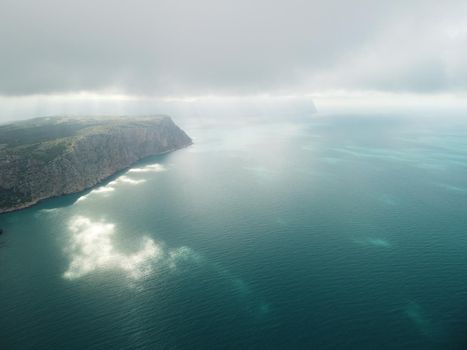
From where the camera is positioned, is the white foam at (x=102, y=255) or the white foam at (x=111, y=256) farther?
the white foam at (x=102, y=255)

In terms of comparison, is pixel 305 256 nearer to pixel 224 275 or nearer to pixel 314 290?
pixel 314 290

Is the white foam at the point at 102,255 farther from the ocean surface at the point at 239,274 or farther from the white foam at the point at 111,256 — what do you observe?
the ocean surface at the point at 239,274

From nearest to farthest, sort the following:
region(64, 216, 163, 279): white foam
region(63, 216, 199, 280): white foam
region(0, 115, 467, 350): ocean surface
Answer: region(0, 115, 467, 350): ocean surface
region(63, 216, 199, 280): white foam
region(64, 216, 163, 279): white foam

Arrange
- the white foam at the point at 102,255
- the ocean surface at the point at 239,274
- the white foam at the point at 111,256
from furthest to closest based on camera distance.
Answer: the white foam at the point at 102,255 < the white foam at the point at 111,256 < the ocean surface at the point at 239,274

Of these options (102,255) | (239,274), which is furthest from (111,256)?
(239,274)

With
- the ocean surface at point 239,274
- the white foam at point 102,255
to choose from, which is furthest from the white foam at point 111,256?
the ocean surface at point 239,274

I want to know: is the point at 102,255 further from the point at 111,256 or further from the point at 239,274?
the point at 239,274

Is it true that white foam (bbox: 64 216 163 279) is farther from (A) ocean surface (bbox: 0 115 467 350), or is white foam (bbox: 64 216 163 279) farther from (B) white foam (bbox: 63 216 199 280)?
(A) ocean surface (bbox: 0 115 467 350)

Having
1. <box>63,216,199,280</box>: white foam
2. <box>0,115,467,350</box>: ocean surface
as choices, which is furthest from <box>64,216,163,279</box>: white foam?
<box>0,115,467,350</box>: ocean surface
